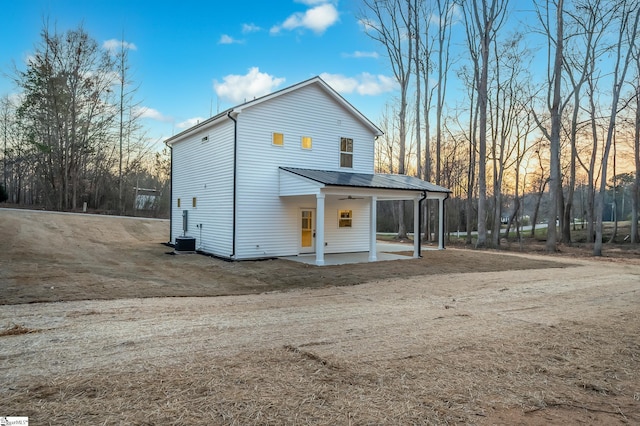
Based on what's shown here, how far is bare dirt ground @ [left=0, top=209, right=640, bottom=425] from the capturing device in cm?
313

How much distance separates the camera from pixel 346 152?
53.8 feet

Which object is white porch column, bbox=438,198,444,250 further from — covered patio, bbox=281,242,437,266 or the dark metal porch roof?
covered patio, bbox=281,242,437,266

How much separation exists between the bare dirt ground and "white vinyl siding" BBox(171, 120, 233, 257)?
4.74 metres

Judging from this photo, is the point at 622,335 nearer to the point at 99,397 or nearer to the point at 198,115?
the point at 99,397

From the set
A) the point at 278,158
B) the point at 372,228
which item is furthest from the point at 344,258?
the point at 278,158

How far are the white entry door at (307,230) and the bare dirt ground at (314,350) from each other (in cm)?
555

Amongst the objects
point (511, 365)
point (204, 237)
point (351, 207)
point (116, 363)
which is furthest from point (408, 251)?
point (116, 363)

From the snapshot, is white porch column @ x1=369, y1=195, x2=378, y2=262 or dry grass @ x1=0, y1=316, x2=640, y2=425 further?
white porch column @ x1=369, y1=195, x2=378, y2=262

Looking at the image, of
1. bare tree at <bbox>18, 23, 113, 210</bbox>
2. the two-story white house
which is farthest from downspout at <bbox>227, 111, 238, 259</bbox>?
bare tree at <bbox>18, 23, 113, 210</bbox>

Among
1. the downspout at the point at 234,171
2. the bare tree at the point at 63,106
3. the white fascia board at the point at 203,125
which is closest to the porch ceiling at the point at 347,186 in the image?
the downspout at the point at 234,171

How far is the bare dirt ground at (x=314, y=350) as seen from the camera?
3.13m

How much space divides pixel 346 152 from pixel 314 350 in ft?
41.4

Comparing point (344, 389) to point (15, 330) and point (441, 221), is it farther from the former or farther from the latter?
point (441, 221)

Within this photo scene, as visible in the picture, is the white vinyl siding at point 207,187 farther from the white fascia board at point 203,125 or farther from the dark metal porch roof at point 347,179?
the dark metal porch roof at point 347,179
